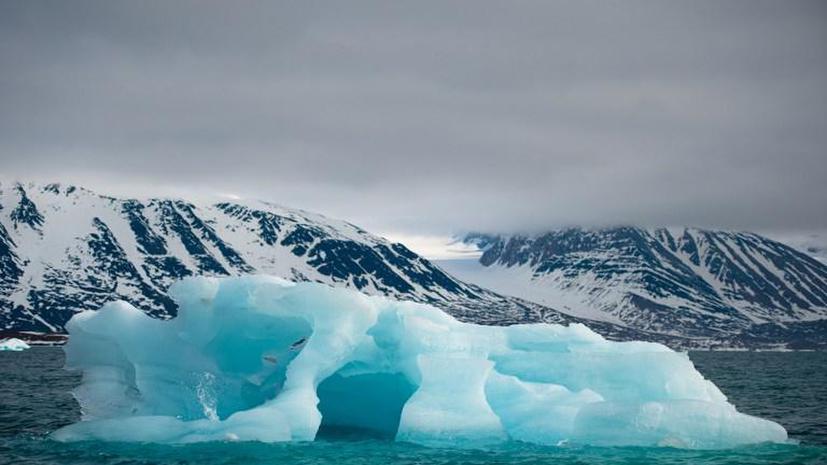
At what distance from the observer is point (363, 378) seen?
99.0 feet

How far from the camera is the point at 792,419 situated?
129 feet

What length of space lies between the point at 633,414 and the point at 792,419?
18700 mm

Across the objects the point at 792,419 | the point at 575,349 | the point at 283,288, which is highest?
the point at 283,288

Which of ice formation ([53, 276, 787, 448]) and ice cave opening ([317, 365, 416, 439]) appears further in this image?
ice cave opening ([317, 365, 416, 439])

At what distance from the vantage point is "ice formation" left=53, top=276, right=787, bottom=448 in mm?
24844

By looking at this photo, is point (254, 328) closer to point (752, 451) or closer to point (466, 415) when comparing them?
point (466, 415)

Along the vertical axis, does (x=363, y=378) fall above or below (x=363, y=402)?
above

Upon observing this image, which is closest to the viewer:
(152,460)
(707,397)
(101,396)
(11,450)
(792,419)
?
(152,460)

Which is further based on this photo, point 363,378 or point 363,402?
point 363,402

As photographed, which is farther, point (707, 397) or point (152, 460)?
point (707, 397)

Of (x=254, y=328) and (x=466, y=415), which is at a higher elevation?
(x=254, y=328)

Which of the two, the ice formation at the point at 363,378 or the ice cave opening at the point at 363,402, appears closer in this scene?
the ice formation at the point at 363,378

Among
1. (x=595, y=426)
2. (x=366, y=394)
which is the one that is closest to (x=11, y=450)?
(x=366, y=394)

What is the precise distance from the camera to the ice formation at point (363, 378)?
24.8 m
